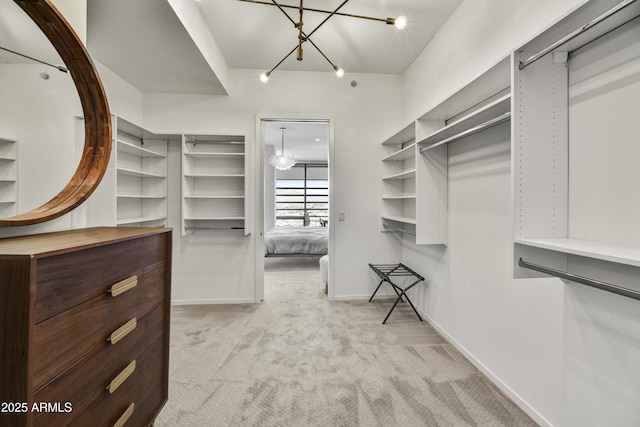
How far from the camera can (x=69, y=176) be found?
120 cm

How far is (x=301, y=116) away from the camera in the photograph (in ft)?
10.6

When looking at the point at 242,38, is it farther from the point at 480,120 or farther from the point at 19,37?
the point at 480,120

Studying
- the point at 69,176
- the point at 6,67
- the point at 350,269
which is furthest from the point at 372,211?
the point at 6,67

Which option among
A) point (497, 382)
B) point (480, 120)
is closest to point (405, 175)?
point (480, 120)

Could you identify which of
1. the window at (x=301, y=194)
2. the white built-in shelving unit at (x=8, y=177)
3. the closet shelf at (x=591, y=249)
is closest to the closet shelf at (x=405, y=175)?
the closet shelf at (x=591, y=249)

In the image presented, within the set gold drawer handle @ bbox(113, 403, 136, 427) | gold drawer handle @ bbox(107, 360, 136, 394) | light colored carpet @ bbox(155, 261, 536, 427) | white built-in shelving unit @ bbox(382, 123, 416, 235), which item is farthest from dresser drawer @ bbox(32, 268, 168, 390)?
white built-in shelving unit @ bbox(382, 123, 416, 235)

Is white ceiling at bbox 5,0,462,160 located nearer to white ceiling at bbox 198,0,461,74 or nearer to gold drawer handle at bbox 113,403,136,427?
white ceiling at bbox 198,0,461,74

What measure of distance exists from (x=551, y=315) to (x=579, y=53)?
1.28 m

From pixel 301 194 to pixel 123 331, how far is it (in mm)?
7634

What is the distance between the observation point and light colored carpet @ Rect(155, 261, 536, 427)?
1535 millimetres

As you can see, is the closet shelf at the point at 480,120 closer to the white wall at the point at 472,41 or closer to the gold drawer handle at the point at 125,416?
the white wall at the point at 472,41

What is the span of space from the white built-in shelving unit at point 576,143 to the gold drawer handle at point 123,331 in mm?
1716

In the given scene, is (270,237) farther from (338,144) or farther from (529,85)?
(529,85)

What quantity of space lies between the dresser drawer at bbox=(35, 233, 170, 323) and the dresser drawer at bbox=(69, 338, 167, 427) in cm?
38
